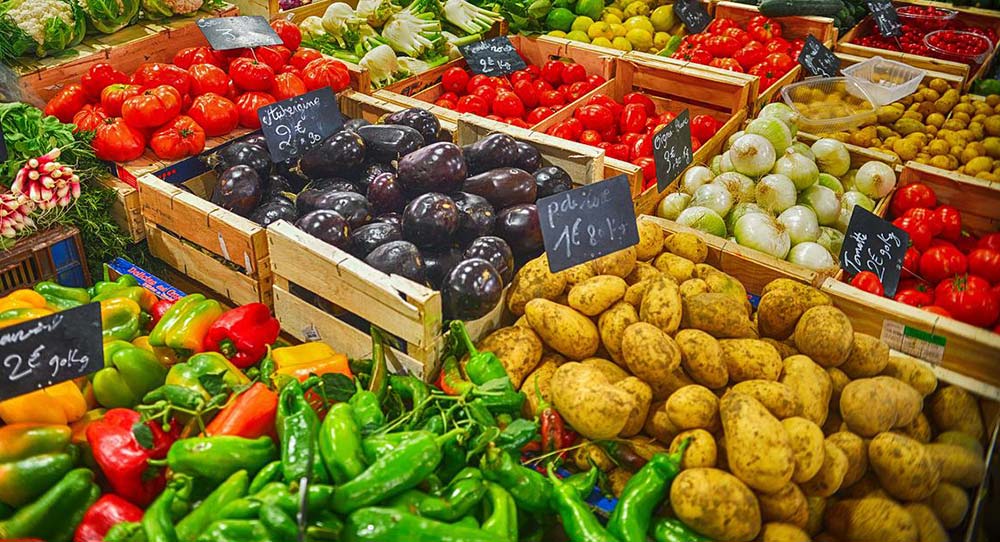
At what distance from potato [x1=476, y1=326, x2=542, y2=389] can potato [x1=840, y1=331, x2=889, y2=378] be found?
90 cm

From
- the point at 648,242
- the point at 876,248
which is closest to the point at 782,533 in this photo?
the point at 648,242

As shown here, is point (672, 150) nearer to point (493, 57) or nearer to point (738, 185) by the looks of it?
point (738, 185)

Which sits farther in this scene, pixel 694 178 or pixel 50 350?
pixel 694 178

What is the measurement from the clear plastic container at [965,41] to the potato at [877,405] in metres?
4.40

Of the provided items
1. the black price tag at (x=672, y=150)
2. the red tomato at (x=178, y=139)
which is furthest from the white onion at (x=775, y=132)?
the red tomato at (x=178, y=139)

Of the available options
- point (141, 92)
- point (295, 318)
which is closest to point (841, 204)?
point (295, 318)

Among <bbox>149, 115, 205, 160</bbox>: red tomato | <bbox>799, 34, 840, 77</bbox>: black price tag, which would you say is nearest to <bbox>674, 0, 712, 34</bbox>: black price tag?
<bbox>799, 34, 840, 77</bbox>: black price tag

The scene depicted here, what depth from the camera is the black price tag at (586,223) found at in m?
2.30

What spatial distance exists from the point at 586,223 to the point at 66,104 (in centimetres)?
236

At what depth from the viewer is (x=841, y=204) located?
360 centimetres

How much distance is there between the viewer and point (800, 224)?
3293 mm

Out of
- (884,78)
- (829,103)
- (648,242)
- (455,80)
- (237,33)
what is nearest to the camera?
(648,242)

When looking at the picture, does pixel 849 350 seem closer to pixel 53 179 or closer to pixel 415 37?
pixel 53 179

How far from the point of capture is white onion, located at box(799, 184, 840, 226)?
350 cm
